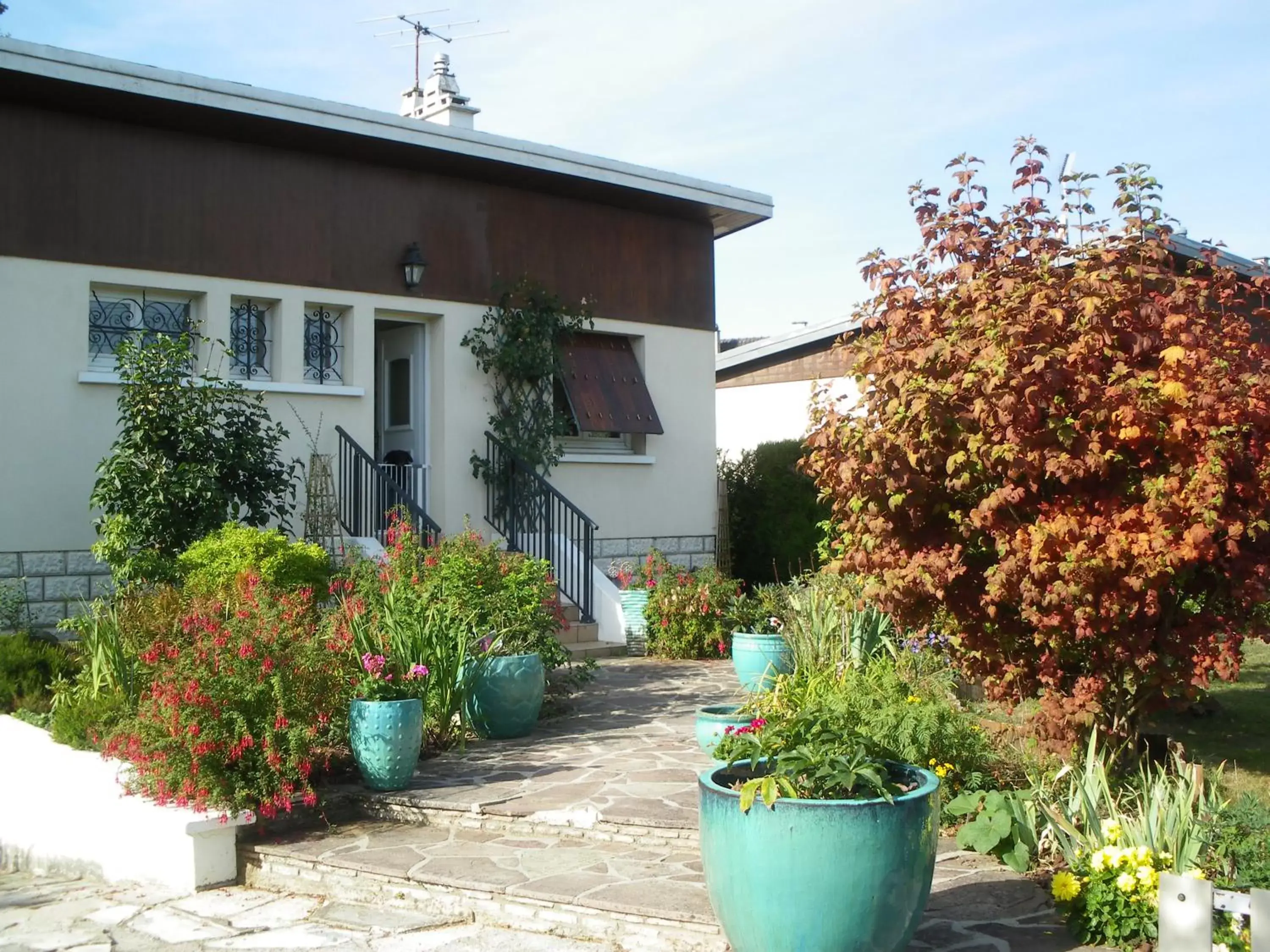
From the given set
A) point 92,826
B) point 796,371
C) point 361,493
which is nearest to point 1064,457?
point 92,826

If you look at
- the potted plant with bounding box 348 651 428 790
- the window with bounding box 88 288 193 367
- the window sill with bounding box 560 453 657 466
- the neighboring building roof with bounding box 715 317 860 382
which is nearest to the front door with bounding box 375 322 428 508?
the window sill with bounding box 560 453 657 466

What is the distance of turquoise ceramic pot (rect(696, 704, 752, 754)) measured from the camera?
6.64m

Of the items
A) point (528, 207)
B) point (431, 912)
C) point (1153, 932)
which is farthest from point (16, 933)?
point (528, 207)

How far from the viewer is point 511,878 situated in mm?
5332

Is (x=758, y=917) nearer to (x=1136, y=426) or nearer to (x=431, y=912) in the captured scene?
(x=431, y=912)

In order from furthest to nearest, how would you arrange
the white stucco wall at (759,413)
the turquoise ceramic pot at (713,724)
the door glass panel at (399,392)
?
the white stucco wall at (759,413), the door glass panel at (399,392), the turquoise ceramic pot at (713,724)

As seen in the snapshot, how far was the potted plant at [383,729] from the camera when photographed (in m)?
6.43

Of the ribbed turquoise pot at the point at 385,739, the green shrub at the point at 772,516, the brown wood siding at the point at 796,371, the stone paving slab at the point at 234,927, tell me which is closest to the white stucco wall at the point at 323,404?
the green shrub at the point at 772,516

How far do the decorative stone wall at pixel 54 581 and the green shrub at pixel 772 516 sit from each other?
717cm

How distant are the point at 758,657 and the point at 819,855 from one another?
503cm

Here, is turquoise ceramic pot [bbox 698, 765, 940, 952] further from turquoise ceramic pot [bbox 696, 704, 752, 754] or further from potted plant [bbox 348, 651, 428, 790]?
potted plant [bbox 348, 651, 428, 790]

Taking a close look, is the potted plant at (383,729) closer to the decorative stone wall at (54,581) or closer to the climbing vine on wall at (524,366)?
the decorative stone wall at (54,581)

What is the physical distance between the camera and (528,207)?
13.2 meters

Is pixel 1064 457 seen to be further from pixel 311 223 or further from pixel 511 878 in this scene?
pixel 311 223
